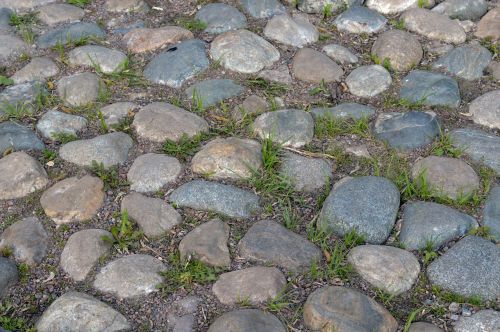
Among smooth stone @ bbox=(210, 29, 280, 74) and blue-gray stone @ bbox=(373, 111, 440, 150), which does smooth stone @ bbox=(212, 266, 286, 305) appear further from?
smooth stone @ bbox=(210, 29, 280, 74)

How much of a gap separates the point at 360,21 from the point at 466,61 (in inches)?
22.8

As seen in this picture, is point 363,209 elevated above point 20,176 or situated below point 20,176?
above

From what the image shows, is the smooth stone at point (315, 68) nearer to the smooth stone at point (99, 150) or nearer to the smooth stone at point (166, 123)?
the smooth stone at point (166, 123)

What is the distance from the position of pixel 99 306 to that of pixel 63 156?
78cm

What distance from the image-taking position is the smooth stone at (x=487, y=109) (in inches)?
110

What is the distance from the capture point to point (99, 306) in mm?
2035

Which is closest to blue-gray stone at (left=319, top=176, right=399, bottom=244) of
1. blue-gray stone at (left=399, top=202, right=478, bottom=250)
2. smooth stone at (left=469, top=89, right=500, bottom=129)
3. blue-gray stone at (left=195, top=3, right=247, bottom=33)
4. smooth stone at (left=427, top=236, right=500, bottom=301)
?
blue-gray stone at (left=399, top=202, right=478, bottom=250)

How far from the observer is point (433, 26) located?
3316 mm

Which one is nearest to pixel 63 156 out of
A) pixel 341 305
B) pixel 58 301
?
pixel 58 301

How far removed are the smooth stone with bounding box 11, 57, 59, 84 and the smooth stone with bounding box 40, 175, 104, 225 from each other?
760 millimetres

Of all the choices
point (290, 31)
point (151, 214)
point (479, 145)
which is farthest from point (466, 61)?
point (151, 214)

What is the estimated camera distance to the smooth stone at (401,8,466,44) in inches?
129

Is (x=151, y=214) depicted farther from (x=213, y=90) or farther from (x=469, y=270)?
(x=469, y=270)

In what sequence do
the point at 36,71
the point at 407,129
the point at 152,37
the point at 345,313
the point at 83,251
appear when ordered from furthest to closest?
the point at 152,37
the point at 36,71
the point at 407,129
the point at 83,251
the point at 345,313
